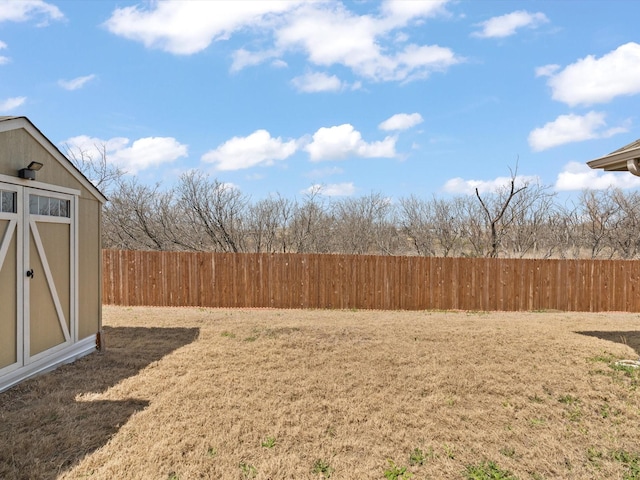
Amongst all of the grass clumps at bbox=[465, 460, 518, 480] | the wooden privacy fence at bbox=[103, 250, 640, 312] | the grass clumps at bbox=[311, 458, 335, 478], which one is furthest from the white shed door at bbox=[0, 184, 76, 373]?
the wooden privacy fence at bbox=[103, 250, 640, 312]

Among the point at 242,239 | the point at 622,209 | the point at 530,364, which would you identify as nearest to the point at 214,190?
the point at 242,239

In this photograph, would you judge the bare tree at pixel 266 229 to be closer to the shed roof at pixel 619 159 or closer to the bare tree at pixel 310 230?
the bare tree at pixel 310 230

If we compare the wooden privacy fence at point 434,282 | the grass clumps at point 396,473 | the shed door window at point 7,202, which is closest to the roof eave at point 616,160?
the wooden privacy fence at point 434,282

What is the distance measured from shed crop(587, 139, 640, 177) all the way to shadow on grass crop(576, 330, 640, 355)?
260cm

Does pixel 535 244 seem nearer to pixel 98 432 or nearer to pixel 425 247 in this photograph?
pixel 425 247

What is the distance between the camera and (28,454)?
2.91m

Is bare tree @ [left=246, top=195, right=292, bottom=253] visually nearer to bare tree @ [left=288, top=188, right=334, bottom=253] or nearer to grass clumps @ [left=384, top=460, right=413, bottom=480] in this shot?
bare tree @ [left=288, top=188, right=334, bottom=253]

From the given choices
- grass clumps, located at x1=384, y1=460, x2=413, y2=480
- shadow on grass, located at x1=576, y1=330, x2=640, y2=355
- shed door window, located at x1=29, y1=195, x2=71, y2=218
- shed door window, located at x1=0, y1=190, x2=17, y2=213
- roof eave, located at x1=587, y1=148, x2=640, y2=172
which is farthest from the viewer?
shadow on grass, located at x1=576, y1=330, x2=640, y2=355

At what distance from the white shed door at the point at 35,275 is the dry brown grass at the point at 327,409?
17.0 inches

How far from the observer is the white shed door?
4.29 metres

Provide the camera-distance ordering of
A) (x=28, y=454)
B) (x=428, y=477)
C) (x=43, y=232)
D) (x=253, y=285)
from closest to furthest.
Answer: (x=428, y=477), (x=28, y=454), (x=43, y=232), (x=253, y=285)

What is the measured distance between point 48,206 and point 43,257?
2.04 feet

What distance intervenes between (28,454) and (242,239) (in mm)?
12050

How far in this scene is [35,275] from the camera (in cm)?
473
